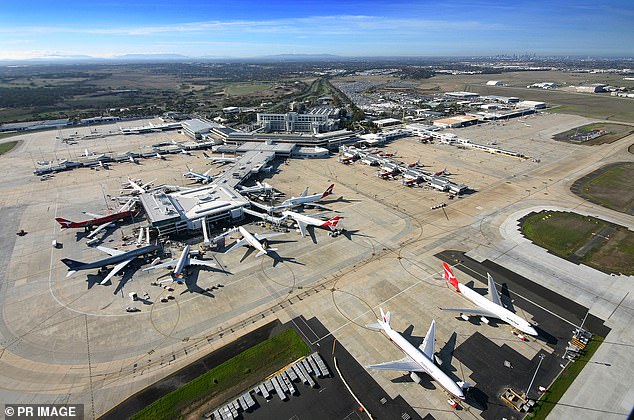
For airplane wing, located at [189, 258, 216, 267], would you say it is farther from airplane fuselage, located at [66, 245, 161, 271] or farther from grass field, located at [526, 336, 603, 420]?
grass field, located at [526, 336, 603, 420]

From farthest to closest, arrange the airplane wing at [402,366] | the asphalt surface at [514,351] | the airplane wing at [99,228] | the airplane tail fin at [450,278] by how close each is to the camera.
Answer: the airplane wing at [99,228] < the airplane tail fin at [450,278] < the airplane wing at [402,366] < the asphalt surface at [514,351]

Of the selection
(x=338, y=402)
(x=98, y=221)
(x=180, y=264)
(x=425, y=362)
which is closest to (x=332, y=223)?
(x=180, y=264)

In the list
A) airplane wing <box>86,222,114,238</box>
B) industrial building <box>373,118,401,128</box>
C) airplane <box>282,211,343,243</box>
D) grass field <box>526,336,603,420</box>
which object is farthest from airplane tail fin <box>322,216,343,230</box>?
industrial building <box>373,118,401,128</box>

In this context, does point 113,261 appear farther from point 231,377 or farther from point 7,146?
point 7,146

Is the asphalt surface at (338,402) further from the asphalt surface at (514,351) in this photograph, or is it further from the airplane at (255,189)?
the airplane at (255,189)

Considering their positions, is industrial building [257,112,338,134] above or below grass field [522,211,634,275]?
above

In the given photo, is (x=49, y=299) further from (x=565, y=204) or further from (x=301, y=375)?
(x=565, y=204)

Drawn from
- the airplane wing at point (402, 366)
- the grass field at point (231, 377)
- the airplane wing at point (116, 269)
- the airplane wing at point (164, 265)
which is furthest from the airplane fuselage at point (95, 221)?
the airplane wing at point (402, 366)
